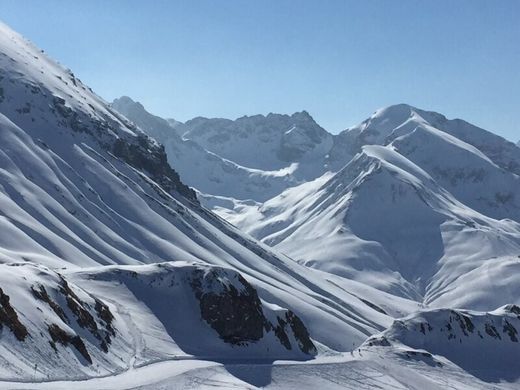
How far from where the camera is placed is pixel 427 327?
10838cm

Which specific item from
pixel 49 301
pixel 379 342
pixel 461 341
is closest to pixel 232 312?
pixel 49 301

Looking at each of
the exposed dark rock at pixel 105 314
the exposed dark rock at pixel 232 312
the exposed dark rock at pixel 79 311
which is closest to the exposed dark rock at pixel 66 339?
the exposed dark rock at pixel 79 311

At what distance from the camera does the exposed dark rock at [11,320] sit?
185ft

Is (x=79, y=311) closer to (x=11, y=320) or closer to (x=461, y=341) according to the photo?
(x=11, y=320)

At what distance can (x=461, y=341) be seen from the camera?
351 feet

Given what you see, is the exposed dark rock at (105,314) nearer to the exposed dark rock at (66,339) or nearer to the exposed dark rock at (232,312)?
the exposed dark rock at (66,339)

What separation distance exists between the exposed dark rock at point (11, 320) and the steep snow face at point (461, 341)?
5398 cm

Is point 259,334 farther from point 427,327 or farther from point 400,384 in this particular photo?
point 427,327

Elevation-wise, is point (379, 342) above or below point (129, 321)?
above

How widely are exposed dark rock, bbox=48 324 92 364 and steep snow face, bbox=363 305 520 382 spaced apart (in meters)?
47.4

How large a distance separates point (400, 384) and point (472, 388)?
1270 cm

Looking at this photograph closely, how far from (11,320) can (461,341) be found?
6867 cm

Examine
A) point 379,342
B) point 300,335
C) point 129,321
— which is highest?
point 379,342

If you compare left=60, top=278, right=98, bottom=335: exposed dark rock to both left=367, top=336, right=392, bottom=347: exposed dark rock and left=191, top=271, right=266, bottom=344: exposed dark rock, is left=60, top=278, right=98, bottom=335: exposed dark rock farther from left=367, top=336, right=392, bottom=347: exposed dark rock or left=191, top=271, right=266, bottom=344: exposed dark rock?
left=367, top=336, right=392, bottom=347: exposed dark rock
